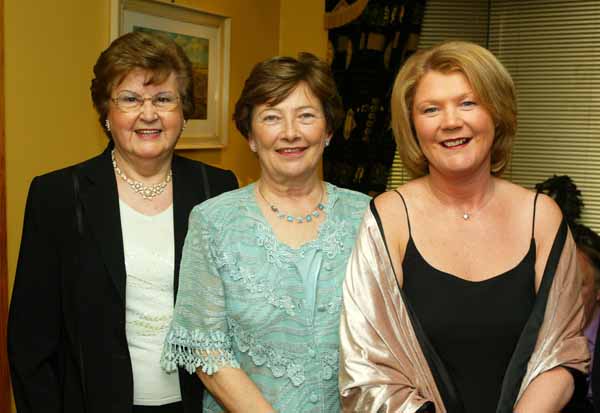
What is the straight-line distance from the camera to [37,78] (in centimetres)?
275

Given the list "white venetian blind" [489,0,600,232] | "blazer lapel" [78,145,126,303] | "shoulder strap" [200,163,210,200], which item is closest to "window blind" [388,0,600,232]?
"white venetian blind" [489,0,600,232]

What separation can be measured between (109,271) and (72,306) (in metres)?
0.15

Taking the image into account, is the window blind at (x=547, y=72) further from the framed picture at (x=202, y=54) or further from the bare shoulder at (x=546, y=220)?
the bare shoulder at (x=546, y=220)

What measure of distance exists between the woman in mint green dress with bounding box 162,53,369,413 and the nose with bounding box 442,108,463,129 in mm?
323

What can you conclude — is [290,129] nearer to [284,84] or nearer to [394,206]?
[284,84]

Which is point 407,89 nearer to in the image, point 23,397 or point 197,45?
point 23,397

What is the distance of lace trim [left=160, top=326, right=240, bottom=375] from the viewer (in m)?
1.73

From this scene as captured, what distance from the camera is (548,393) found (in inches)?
64.9

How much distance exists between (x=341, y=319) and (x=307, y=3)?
3217 mm

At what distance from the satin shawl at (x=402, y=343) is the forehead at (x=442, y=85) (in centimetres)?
32

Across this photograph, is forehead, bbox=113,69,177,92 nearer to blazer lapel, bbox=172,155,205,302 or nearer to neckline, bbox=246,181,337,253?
blazer lapel, bbox=172,155,205,302

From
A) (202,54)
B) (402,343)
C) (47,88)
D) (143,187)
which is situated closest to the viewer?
(402,343)

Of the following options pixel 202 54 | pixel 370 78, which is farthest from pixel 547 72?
pixel 202 54

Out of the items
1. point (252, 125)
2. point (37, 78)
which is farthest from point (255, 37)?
point (252, 125)
